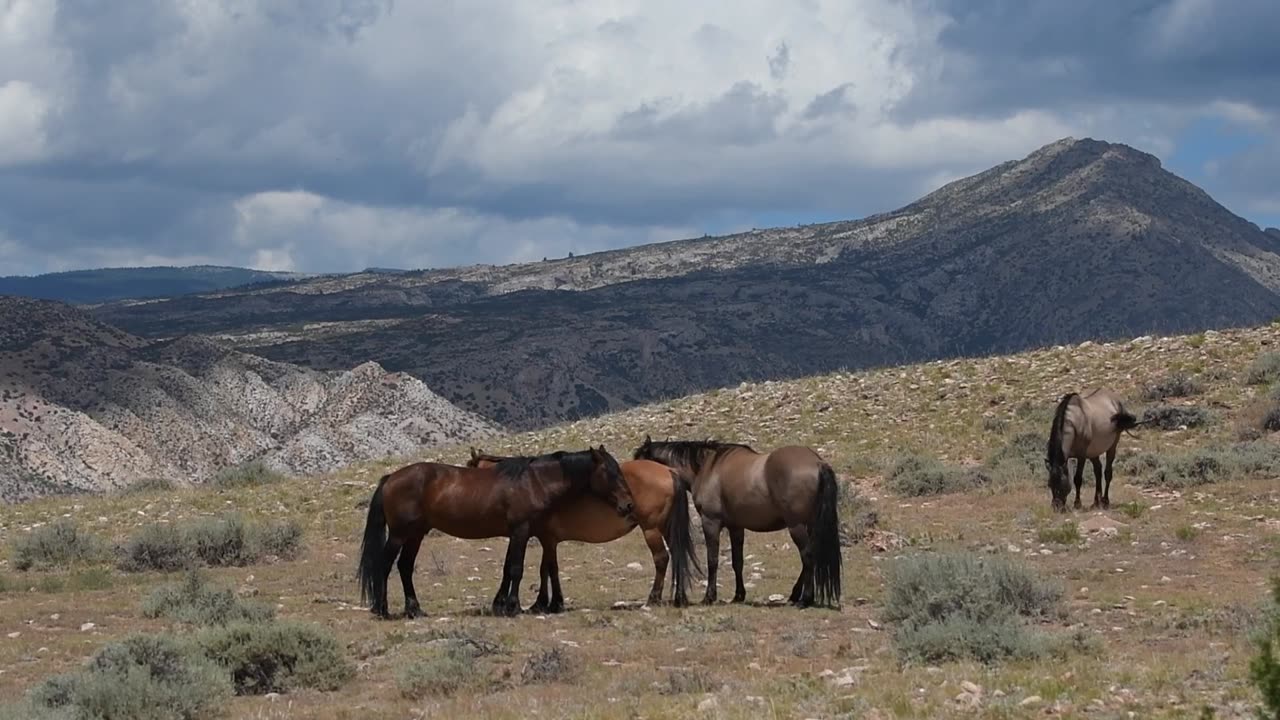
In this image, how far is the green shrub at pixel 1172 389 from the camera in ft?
90.7

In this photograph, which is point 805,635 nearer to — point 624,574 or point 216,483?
point 624,574

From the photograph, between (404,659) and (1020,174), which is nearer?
(404,659)

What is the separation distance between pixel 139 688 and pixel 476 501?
5.22 metres

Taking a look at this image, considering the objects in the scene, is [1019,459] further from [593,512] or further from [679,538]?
[593,512]

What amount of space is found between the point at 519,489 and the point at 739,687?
211 inches

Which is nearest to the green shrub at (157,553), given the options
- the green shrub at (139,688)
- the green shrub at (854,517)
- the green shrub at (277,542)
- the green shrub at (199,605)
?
the green shrub at (277,542)

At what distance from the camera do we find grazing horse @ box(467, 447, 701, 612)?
14.5 m

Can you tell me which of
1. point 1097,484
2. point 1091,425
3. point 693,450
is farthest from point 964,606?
point 1091,425

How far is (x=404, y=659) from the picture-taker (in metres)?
11.6

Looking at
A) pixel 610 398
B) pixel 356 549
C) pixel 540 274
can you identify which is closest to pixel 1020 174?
pixel 540 274

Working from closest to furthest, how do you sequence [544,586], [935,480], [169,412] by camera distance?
[544,586] → [935,480] → [169,412]

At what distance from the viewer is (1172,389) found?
27.8m

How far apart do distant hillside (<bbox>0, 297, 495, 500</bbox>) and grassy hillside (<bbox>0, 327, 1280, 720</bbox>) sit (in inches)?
350

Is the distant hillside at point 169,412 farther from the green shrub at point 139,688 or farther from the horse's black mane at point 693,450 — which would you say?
the green shrub at point 139,688
